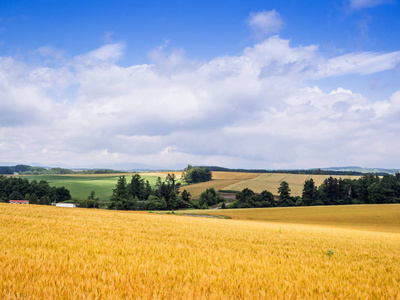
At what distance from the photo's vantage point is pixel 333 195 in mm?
89875

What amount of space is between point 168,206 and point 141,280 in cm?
8631

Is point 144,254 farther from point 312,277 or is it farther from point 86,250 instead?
point 312,277

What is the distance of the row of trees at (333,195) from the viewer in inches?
3327

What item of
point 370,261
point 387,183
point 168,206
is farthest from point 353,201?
point 370,261

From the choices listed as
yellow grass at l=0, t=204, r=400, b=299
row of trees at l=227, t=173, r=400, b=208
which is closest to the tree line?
row of trees at l=227, t=173, r=400, b=208

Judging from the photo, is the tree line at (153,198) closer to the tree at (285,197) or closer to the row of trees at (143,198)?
the row of trees at (143,198)

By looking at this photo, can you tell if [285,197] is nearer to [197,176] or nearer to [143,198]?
[143,198]

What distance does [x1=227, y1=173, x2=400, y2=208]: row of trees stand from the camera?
84.5 meters

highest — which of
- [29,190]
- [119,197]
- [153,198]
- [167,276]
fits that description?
[167,276]

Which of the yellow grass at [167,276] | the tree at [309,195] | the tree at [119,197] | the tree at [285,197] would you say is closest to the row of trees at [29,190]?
the tree at [119,197]

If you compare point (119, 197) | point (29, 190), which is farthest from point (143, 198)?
point (29, 190)

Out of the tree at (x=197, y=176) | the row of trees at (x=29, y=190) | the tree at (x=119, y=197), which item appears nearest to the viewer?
the tree at (x=119, y=197)

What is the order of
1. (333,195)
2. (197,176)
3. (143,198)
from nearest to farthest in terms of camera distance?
(333,195) < (143,198) < (197,176)

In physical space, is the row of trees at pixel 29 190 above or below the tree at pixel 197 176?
below
